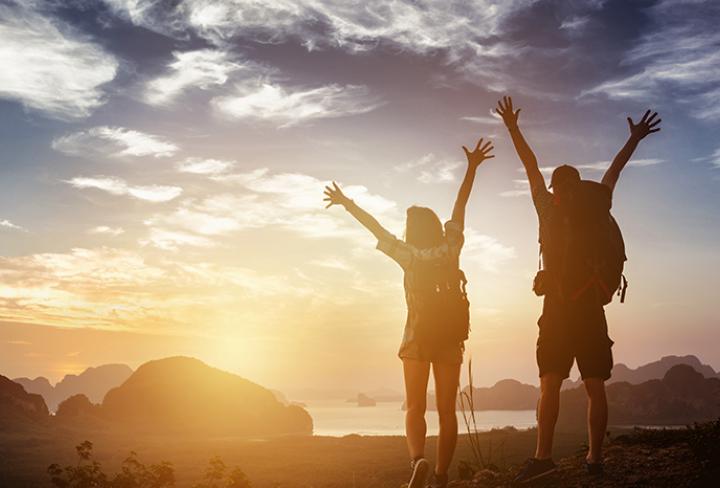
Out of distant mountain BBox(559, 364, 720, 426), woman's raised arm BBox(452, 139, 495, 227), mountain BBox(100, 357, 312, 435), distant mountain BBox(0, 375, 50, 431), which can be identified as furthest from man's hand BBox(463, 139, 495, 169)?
distant mountain BBox(559, 364, 720, 426)

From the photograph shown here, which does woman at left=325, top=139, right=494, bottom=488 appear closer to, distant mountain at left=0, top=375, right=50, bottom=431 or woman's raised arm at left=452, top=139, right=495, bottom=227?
woman's raised arm at left=452, top=139, right=495, bottom=227

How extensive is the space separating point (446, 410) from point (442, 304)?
96 cm

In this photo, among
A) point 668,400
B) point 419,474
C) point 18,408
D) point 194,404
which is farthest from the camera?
point 194,404

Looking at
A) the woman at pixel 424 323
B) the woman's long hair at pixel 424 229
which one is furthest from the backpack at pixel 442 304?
the woman's long hair at pixel 424 229

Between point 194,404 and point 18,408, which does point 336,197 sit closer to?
point 18,408

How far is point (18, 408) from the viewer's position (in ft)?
307

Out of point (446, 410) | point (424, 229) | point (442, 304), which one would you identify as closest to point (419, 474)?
point (446, 410)

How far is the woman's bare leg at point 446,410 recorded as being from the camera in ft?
18.2

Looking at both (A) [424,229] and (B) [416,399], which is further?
(A) [424,229]

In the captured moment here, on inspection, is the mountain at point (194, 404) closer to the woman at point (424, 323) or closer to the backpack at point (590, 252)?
the woman at point (424, 323)

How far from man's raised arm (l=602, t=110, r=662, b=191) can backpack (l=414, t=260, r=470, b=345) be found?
1747 millimetres

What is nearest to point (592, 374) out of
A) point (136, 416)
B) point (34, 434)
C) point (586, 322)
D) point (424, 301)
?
point (586, 322)

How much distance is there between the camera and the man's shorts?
5.57 meters

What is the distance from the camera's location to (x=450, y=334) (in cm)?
565
